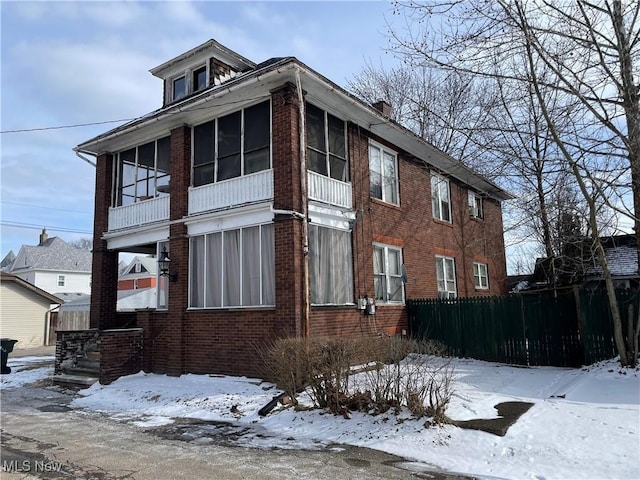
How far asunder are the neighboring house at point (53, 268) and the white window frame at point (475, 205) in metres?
39.4

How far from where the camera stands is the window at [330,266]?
11.1 metres

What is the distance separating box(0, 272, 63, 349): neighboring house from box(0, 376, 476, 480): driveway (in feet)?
77.9

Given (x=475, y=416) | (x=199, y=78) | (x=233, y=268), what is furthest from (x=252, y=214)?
(x=199, y=78)

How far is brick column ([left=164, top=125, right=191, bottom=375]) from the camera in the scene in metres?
11.9

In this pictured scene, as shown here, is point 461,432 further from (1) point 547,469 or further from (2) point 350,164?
(2) point 350,164

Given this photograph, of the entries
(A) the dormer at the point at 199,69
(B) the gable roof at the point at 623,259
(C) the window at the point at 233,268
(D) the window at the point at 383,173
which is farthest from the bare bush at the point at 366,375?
(B) the gable roof at the point at 623,259

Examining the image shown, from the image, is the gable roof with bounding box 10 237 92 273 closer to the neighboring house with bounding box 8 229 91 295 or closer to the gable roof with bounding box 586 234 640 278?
the neighboring house with bounding box 8 229 91 295

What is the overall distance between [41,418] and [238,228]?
5.47 metres

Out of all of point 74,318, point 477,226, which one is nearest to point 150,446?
point 477,226

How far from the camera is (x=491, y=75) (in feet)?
31.2

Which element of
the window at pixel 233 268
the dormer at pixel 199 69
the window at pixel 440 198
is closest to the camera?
the window at pixel 233 268

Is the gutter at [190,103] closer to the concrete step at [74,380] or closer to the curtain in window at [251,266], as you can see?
the curtain in window at [251,266]

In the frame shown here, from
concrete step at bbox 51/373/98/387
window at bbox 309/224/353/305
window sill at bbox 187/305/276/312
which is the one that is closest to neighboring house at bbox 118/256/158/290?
concrete step at bbox 51/373/98/387

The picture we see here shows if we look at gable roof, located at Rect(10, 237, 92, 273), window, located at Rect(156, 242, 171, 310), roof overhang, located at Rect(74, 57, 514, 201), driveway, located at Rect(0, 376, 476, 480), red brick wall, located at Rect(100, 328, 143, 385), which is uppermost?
gable roof, located at Rect(10, 237, 92, 273)
